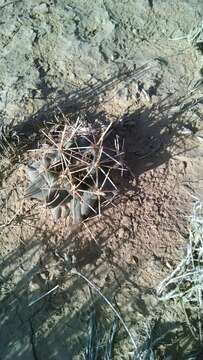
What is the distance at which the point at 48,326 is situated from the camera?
2.36 metres

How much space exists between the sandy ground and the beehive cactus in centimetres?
12

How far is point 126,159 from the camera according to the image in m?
2.75

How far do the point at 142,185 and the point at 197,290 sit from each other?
67 cm

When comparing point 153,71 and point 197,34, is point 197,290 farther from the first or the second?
point 197,34

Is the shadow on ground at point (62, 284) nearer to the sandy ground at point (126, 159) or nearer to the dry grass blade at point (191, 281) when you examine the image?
the sandy ground at point (126, 159)

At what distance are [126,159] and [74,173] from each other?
455 mm

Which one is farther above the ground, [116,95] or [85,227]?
[116,95]

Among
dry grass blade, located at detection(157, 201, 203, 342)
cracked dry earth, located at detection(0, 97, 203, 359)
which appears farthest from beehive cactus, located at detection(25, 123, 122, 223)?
dry grass blade, located at detection(157, 201, 203, 342)

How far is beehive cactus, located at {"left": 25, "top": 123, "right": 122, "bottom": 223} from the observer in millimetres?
2389

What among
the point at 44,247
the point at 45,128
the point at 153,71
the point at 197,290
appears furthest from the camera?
the point at 153,71

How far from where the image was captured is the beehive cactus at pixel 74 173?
2.39 meters

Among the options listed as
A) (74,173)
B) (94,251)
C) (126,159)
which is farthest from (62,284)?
(126,159)

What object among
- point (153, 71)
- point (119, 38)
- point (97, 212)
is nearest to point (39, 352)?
point (97, 212)

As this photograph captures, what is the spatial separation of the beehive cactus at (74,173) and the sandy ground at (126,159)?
0.12m
